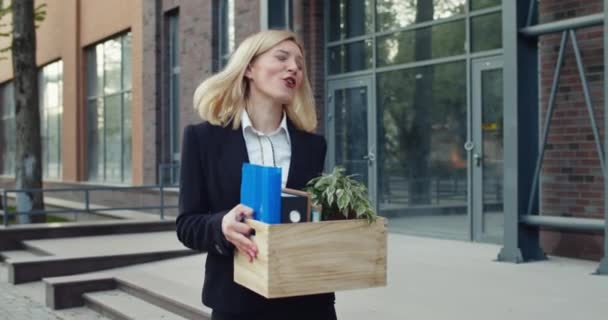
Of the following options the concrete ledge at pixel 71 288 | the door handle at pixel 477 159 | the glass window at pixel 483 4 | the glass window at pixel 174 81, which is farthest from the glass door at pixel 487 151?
the glass window at pixel 174 81

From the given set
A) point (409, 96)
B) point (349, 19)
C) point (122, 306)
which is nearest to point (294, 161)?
point (122, 306)

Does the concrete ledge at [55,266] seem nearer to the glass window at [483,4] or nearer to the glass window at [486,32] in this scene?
the glass window at [486,32]

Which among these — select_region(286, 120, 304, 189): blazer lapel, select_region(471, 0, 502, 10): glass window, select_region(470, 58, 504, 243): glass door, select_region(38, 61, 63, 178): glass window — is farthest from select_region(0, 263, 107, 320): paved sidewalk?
select_region(38, 61, 63, 178): glass window

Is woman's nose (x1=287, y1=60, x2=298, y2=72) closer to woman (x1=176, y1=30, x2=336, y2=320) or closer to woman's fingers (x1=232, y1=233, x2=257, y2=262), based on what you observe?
woman (x1=176, y1=30, x2=336, y2=320)

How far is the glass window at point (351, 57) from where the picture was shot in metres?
12.6

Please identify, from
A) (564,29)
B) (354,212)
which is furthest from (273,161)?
(564,29)

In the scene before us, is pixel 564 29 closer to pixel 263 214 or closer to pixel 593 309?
pixel 593 309

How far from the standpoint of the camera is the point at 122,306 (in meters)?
7.91

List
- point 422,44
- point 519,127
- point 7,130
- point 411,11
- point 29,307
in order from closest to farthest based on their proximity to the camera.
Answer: point 519,127 < point 29,307 < point 422,44 < point 411,11 < point 7,130

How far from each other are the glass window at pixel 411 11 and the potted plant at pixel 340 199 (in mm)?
8833

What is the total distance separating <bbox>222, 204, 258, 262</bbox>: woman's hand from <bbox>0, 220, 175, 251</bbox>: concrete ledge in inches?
421

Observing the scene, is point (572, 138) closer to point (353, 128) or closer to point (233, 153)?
point (353, 128)

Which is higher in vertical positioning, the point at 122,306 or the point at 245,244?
the point at 245,244

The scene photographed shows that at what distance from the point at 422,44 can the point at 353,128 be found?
205 cm
